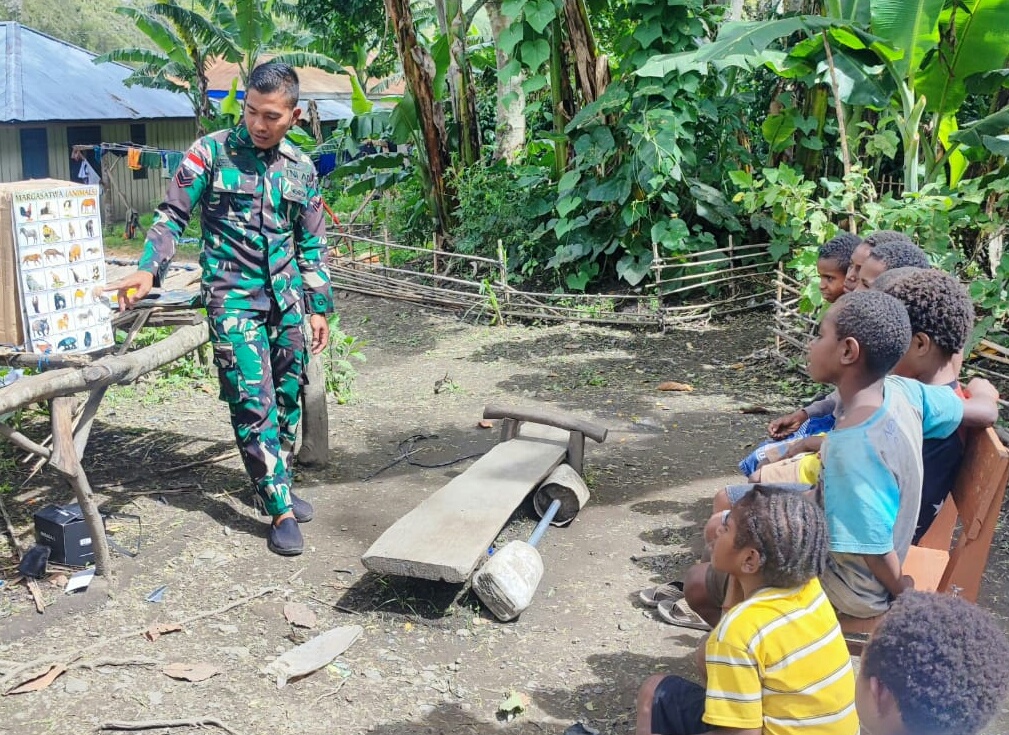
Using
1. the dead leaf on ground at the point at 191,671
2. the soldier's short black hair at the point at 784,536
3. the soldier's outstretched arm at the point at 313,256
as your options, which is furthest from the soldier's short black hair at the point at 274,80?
the soldier's short black hair at the point at 784,536

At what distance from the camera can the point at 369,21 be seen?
1991 centimetres

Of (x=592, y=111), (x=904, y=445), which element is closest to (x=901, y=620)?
(x=904, y=445)

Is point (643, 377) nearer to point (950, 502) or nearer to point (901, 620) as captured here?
point (950, 502)

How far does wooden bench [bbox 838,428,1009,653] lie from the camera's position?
2648mm

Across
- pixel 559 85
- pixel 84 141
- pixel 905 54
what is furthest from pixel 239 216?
pixel 84 141

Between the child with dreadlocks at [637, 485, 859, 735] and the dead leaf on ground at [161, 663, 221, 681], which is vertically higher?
the child with dreadlocks at [637, 485, 859, 735]

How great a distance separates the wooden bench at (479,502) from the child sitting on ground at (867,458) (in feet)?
5.14

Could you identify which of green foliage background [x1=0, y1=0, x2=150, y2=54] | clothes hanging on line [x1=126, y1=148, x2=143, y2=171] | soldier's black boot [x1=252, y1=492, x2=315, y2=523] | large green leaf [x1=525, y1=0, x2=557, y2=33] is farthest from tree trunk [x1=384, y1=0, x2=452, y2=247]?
green foliage background [x1=0, y1=0, x2=150, y2=54]

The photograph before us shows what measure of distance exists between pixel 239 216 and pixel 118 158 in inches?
720

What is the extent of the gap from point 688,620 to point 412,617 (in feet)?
3.52

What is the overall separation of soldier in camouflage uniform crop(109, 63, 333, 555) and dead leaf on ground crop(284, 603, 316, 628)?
0.49 metres

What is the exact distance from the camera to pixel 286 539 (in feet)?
14.6

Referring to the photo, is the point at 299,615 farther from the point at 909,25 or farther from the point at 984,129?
the point at 909,25

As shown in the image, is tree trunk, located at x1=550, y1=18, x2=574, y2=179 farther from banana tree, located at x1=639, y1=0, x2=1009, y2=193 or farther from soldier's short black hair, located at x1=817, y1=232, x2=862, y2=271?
soldier's short black hair, located at x1=817, y1=232, x2=862, y2=271
